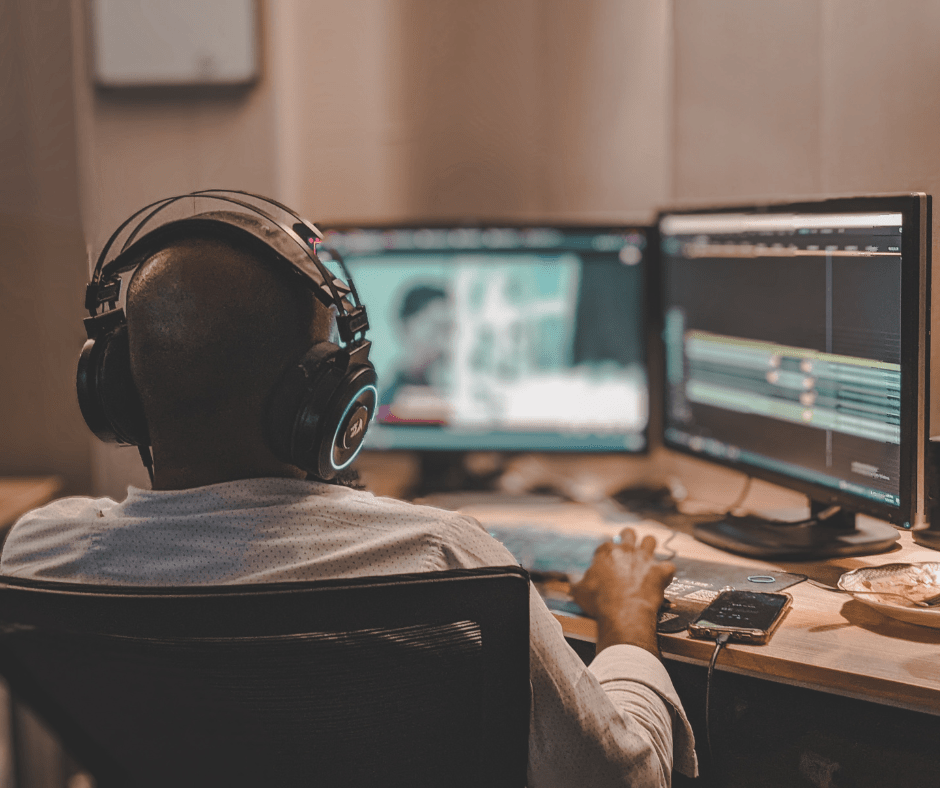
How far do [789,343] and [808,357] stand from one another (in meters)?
0.05

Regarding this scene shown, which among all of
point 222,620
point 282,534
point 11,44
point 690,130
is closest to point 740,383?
point 690,130

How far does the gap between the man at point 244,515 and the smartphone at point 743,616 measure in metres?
0.23

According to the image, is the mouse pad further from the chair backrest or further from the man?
the chair backrest

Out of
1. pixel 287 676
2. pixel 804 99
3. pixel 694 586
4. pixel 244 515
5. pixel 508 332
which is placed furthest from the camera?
pixel 508 332

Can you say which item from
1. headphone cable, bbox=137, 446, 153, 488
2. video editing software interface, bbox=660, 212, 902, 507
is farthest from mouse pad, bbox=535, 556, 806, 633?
headphone cable, bbox=137, 446, 153, 488

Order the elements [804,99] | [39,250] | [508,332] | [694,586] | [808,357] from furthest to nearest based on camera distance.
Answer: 1. [39,250]
2. [508,332]
3. [804,99]
4. [808,357]
5. [694,586]

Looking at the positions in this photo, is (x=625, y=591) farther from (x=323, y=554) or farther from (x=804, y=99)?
(x=804, y=99)

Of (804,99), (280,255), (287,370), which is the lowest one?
(287,370)

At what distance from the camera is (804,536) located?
1.40 metres

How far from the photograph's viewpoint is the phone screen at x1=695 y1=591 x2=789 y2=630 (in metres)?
1.08

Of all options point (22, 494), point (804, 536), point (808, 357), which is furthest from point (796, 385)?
→ point (22, 494)

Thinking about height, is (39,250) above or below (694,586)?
above

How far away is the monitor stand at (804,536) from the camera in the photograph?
4.40 ft

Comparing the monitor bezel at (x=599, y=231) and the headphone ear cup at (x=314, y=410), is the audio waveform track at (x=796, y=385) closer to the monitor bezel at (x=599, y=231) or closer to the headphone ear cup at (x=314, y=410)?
the monitor bezel at (x=599, y=231)
